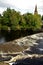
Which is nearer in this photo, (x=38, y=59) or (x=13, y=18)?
(x=38, y=59)

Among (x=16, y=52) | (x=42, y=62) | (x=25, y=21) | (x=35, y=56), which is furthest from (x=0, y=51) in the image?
(x=25, y=21)

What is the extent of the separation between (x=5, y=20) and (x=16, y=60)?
83442 mm

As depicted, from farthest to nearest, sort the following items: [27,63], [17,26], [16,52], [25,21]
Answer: [25,21] < [17,26] < [16,52] < [27,63]

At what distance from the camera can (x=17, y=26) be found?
117m

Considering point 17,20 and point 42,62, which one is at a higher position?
point 17,20

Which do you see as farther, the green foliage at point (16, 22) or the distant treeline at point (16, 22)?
the green foliage at point (16, 22)

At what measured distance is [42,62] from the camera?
3428 cm

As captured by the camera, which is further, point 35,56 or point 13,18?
point 13,18

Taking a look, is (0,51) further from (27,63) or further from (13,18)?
(13,18)

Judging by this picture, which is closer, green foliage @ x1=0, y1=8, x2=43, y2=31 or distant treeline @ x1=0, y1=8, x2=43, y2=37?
distant treeline @ x1=0, y1=8, x2=43, y2=37

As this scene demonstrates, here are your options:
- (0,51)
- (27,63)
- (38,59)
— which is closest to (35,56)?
(38,59)

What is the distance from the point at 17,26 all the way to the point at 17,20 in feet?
16.6

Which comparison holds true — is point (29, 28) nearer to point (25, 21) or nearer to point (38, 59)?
point (25, 21)

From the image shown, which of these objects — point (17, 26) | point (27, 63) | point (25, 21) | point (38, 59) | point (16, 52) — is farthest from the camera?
point (25, 21)
